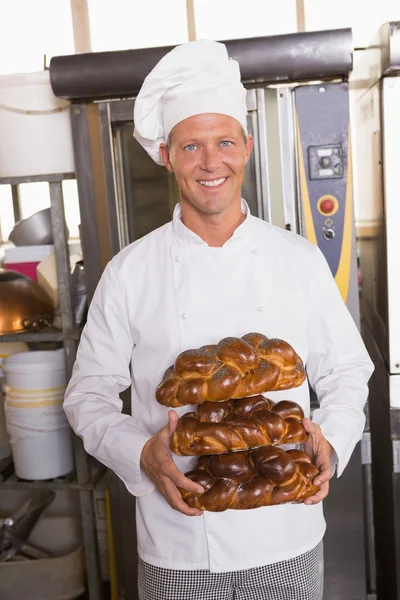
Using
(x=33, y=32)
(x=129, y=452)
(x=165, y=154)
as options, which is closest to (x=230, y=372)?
(x=129, y=452)

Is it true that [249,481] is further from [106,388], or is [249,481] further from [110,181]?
[110,181]

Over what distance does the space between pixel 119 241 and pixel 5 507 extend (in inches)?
52.1

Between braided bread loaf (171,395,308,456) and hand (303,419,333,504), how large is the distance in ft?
0.12

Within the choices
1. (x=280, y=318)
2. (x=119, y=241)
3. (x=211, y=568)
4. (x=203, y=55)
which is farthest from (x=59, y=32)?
(x=211, y=568)

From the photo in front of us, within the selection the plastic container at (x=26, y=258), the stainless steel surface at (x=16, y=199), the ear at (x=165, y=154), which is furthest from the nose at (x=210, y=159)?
the stainless steel surface at (x=16, y=199)

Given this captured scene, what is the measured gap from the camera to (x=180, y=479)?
114 centimetres

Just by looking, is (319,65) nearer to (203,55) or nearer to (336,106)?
(336,106)

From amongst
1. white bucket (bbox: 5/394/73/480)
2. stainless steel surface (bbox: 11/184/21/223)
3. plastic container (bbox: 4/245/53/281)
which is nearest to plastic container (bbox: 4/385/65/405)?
white bucket (bbox: 5/394/73/480)

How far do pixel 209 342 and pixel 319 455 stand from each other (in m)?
0.31

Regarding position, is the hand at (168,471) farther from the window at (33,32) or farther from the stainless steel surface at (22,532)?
the window at (33,32)

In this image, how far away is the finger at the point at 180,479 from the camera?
1.12 m

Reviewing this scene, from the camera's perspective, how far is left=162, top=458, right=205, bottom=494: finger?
112 centimetres

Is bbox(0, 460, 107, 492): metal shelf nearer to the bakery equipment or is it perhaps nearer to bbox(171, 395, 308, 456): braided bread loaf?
the bakery equipment

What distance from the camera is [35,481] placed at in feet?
7.72
